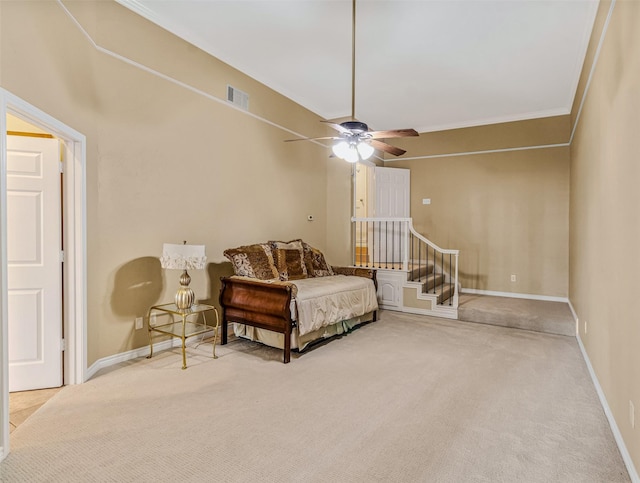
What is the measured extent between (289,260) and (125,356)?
85.3 inches

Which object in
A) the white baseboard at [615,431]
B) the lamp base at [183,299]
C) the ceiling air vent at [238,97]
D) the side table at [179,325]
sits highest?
the ceiling air vent at [238,97]

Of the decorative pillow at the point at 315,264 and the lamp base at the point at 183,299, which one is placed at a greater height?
the decorative pillow at the point at 315,264

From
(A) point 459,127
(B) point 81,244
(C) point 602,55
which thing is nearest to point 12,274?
(B) point 81,244

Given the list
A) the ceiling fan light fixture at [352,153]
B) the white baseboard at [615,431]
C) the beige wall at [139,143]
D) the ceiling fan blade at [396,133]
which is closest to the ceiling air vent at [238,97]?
the beige wall at [139,143]

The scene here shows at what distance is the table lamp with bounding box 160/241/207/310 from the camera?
338 centimetres

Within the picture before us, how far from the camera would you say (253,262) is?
4.24m

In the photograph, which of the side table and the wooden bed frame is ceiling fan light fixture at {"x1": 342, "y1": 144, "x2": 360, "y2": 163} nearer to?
the wooden bed frame

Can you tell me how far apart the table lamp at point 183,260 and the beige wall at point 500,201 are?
5.11 m

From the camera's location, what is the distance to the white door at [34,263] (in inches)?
112

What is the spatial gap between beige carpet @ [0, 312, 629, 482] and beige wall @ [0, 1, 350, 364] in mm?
841

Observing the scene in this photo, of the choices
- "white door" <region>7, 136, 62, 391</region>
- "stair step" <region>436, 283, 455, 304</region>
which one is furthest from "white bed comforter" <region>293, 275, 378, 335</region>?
"white door" <region>7, 136, 62, 391</region>

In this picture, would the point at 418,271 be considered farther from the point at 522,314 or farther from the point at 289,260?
the point at 289,260

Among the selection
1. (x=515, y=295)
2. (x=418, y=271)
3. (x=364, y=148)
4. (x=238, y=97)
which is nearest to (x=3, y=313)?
(x=364, y=148)

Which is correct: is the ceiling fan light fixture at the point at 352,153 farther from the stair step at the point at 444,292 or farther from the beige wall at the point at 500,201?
the beige wall at the point at 500,201
